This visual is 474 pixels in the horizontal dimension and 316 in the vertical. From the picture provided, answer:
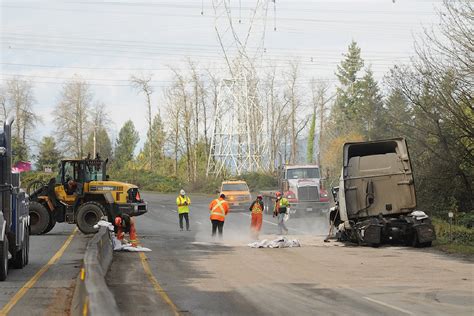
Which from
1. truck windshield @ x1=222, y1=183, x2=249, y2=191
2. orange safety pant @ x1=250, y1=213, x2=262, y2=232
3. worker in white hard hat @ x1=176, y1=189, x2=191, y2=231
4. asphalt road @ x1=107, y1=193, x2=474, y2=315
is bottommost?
asphalt road @ x1=107, y1=193, x2=474, y2=315

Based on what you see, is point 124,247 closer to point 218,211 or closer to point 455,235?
point 218,211

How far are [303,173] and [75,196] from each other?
1668 cm

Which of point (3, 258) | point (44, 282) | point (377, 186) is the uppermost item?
point (377, 186)

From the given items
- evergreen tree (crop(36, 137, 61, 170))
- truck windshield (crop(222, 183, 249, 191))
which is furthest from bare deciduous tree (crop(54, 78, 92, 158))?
truck windshield (crop(222, 183, 249, 191))

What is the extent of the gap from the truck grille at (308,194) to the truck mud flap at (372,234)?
17.3 meters

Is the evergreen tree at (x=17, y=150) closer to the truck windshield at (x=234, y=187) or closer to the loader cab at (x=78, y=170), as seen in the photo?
the loader cab at (x=78, y=170)

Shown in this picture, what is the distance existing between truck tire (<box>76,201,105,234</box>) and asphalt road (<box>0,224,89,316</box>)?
3.73 metres

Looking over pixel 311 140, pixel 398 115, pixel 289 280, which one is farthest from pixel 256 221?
pixel 311 140

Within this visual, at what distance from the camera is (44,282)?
16156 millimetres

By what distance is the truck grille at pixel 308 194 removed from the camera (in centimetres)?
4338

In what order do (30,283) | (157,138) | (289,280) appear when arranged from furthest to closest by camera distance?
(157,138), (289,280), (30,283)

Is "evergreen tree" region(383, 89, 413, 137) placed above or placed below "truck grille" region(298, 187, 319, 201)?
above

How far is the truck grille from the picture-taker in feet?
142

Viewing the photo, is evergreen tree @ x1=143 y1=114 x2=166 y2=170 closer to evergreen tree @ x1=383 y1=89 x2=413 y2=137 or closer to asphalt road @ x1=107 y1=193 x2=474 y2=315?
evergreen tree @ x1=383 y1=89 x2=413 y2=137
